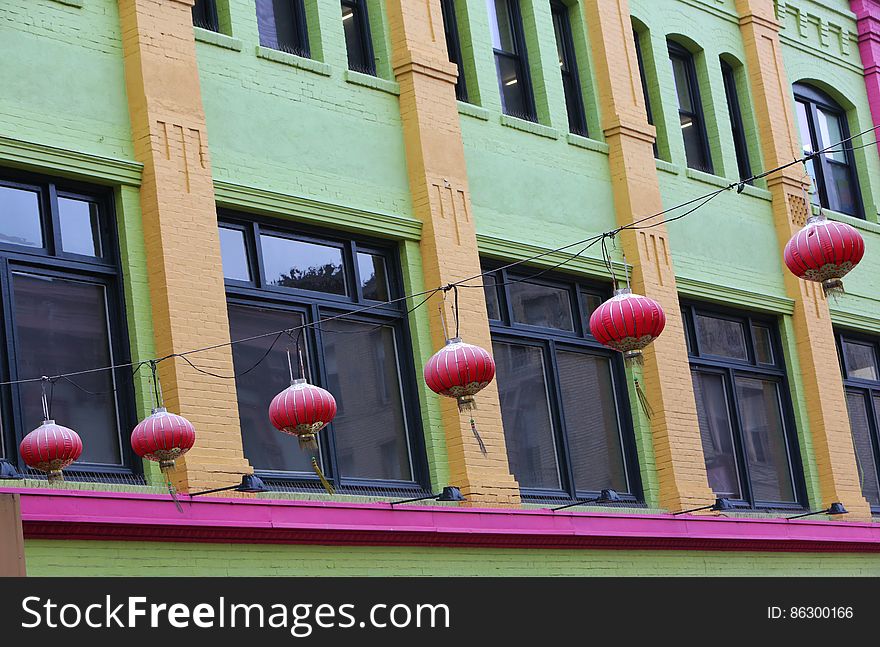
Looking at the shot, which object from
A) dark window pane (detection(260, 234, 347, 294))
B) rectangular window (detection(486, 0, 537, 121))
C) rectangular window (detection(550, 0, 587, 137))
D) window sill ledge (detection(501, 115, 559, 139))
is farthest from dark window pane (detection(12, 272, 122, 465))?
rectangular window (detection(550, 0, 587, 137))

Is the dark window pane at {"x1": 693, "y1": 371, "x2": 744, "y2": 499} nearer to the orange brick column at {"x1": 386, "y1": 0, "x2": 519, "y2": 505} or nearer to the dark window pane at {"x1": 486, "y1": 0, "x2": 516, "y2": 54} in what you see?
the orange brick column at {"x1": 386, "y1": 0, "x2": 519, "y2": 505}

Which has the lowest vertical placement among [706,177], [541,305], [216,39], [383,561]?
[383,561]

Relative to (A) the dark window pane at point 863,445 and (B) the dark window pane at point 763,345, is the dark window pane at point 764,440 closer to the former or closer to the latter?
(B) the dark window pane at point 763,345

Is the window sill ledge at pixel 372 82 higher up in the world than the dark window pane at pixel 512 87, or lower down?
lower down

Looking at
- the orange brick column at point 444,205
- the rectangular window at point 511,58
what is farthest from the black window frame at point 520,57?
the orange brick column at point 444,205

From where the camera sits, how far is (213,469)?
15391mm

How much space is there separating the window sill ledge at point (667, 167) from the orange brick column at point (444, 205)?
4179mm

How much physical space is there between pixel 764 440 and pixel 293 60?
9.35 meters

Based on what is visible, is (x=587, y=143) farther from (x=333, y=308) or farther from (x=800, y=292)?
(x=333, y=308)

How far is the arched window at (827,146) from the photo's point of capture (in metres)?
26.0

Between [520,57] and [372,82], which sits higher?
[520,57]

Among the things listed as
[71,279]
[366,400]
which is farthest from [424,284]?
[71,279]

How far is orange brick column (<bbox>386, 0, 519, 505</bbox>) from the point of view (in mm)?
18016

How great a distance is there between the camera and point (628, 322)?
15203mm
